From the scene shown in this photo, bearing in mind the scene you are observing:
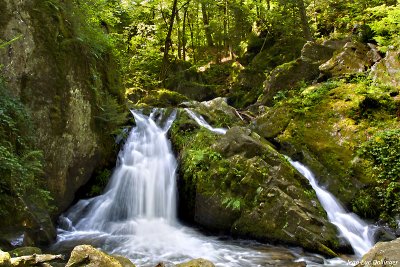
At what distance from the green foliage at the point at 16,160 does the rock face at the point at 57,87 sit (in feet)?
1.68

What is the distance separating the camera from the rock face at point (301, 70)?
1329 cm

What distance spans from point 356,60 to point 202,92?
9.83 m

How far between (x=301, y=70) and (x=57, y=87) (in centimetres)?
935

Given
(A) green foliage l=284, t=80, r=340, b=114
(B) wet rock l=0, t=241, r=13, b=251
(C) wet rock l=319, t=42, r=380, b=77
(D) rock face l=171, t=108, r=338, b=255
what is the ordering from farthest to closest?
(C) wet rock l=319, t=42, r=380, b=77
(A) green foliage l=284, t=80, r=340, b=114
(D) rock face l=171, t=108, r=338, b=255
(B) wet rock l=0, t=241, r=13, b=251

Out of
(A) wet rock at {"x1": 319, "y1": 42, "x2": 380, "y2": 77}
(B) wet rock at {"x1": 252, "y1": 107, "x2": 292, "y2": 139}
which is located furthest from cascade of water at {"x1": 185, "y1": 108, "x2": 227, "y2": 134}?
(A) wet rock at {"x1": 319, "y1": 42, "x2": 380, "y2": 77}

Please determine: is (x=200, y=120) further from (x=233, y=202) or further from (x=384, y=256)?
(x=384, y=256)

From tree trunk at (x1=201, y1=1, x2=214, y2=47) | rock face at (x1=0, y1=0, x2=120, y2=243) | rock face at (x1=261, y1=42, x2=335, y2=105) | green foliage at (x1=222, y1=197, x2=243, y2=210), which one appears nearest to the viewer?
rock face at (x1=0, y1=0, x2=120, y2=243)

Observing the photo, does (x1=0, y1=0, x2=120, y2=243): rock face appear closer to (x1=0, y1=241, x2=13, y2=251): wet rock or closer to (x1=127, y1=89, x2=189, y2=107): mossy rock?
(x1=0, y1=241, x2=13, y2=251): wet rock

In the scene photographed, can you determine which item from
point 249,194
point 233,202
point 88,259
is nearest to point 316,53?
point 249,194

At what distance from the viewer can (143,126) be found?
38.3 feet

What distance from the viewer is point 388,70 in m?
10.6

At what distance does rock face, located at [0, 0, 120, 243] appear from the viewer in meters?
6.70

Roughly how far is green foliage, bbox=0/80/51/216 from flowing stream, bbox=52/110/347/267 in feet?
4.65

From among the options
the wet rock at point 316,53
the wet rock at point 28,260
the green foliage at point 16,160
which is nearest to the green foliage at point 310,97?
the wet rock at point 316,53
